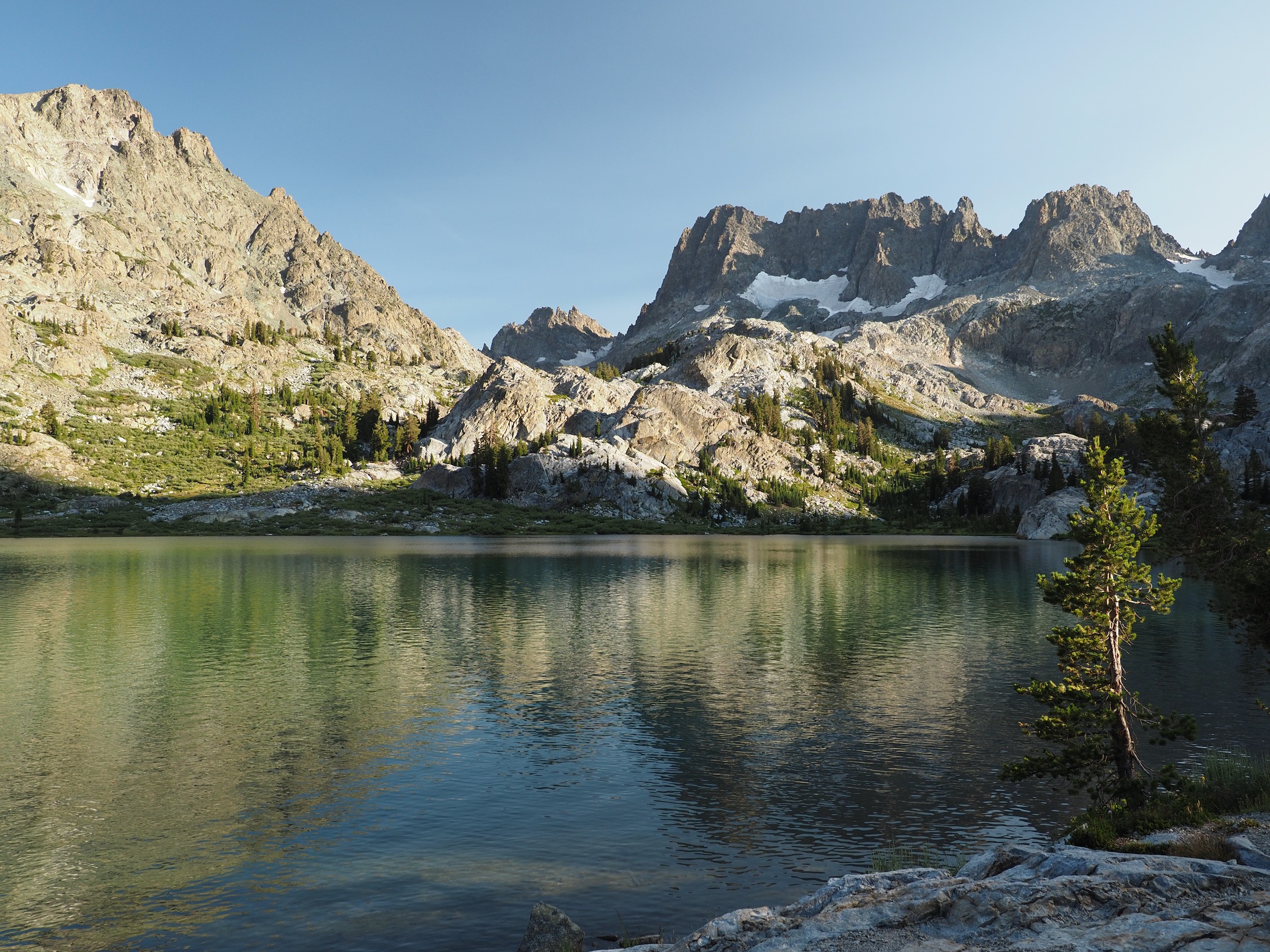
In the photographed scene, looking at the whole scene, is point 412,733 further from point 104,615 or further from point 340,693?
point 104,615

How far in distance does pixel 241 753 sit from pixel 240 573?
72.5 metres

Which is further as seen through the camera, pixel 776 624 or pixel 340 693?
pixel 776 624

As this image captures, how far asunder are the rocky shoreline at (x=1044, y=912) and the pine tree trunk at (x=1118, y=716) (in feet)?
29.9

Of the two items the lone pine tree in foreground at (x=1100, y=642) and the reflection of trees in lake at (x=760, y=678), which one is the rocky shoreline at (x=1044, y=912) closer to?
the lone pine tree in foreground at (x=1100, y=642)

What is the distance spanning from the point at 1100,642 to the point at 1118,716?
2.24m

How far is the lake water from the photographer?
19172mm

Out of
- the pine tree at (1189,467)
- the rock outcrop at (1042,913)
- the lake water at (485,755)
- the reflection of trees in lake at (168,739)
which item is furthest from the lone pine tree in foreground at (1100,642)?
the reflection of trees in lake at (168,739)

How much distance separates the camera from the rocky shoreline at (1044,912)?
10.5 m

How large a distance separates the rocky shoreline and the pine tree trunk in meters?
9.10

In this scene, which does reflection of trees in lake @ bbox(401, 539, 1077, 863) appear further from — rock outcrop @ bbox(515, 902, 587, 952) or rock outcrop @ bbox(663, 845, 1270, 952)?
rock outcrop @ bbox(663, 845, 1270, 952)

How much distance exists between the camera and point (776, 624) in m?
62.8

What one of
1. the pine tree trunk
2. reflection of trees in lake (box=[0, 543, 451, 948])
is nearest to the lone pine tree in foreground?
the pine tree trunk

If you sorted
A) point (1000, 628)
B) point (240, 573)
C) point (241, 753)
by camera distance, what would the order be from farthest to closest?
point (240, 573)
point (1000, 628)
point (241, 753)

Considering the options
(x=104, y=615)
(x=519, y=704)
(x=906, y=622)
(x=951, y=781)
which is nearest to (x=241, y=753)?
(x=519, y=704)
